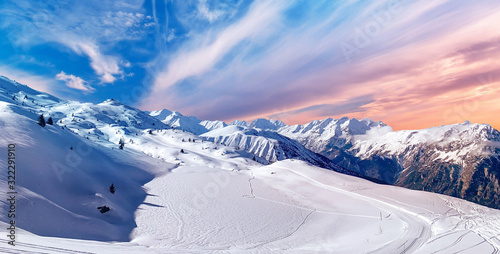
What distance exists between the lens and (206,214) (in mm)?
25516

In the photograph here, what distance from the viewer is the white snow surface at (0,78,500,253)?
16312 mm

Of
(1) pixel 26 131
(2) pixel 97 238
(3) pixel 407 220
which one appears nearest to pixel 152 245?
(2) pixel 97 238

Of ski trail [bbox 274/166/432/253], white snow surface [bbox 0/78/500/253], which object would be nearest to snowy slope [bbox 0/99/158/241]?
white snow surface [bbox 0/78/500/253]

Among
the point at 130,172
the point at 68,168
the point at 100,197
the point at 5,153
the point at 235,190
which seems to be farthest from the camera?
the point at 130,172

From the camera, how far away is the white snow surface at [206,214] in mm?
16312

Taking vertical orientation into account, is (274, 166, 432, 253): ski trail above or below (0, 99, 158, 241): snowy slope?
below

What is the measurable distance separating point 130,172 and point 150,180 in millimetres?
3879

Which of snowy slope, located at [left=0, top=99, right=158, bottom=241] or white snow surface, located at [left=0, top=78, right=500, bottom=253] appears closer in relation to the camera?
white snow surface, located at [left=0, top=78, right=500, bottom=253]

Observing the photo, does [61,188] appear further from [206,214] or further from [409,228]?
[409,228]

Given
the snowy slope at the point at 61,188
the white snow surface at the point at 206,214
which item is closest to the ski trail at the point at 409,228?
the white snow surface at the point at 206,214

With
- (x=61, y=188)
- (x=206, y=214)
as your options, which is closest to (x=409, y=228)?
(x=206, y=214)

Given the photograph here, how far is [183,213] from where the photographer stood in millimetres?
25453

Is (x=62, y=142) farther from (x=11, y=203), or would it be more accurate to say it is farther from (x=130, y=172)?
(x=11, y=203)

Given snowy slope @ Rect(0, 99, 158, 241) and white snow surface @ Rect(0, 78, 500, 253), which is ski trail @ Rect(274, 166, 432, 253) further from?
snowy slope @ Rect(0, 99, 158, 241)
